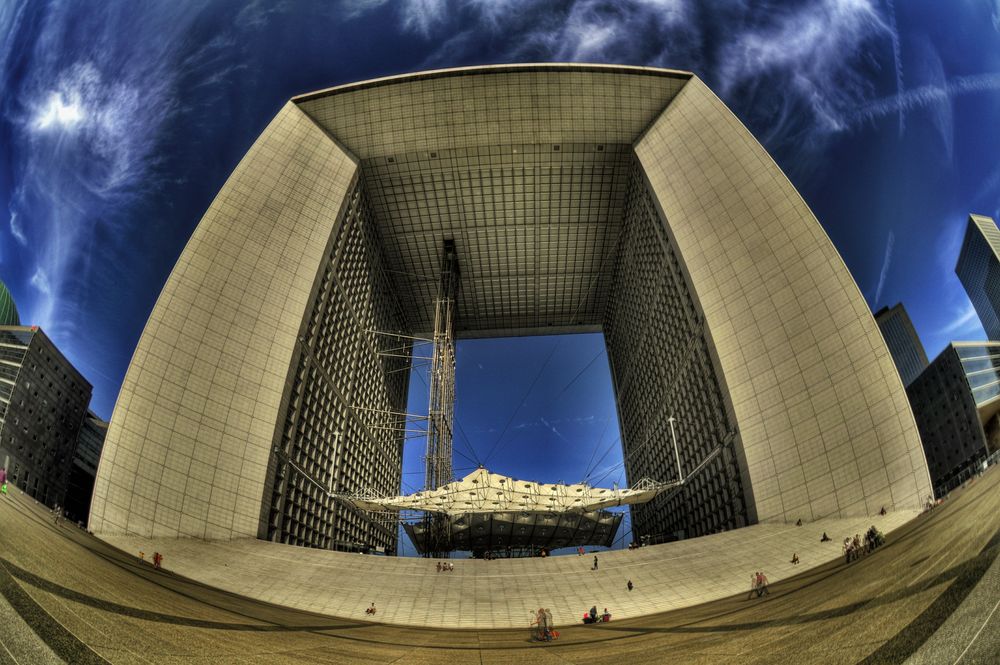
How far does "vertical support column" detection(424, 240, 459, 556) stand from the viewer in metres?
37.9

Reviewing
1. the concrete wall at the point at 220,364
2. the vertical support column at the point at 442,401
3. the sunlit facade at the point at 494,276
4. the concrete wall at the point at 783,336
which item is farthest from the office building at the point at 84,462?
the concrete wall at the point at 783,336

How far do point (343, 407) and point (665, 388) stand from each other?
81.5 feet

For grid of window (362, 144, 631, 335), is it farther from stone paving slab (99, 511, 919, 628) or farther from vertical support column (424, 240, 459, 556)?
stone paving slab (99, 511, 919, 628)

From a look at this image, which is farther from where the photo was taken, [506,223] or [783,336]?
[506,223]

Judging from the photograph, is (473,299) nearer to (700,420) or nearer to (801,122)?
(700,420)

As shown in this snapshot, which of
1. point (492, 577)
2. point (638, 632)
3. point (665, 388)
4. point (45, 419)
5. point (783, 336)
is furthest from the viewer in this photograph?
point (45, 419)

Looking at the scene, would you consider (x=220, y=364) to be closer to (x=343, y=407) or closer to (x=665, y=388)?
(x=343, y=407)

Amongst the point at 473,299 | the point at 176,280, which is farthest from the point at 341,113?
the point at 473,299

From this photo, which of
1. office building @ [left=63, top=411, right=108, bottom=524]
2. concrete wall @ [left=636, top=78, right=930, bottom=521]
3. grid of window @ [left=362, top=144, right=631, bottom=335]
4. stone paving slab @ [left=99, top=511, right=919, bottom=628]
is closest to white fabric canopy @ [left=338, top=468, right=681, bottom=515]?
concrete wall @ [left=636, top=78, right=930, bottom=521]

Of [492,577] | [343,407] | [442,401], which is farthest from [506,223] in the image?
[492,577]

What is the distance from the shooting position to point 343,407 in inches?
1410

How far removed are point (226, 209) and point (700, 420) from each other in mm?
31517

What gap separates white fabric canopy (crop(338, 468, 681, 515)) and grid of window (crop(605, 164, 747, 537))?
3.69 m

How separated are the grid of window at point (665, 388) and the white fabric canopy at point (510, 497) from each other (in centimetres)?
369
